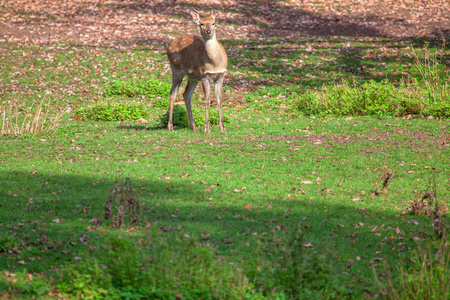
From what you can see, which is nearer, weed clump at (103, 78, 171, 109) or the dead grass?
the dead grass

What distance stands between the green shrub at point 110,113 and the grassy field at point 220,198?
0.27m

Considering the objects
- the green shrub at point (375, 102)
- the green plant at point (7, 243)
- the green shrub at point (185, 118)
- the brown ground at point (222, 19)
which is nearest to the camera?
the green plant at point (7, 243)

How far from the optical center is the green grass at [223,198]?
4539mm

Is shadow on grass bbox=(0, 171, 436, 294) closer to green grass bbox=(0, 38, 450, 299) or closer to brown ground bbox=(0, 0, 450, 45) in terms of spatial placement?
green grass bbox=(0, 38, 450, 299)

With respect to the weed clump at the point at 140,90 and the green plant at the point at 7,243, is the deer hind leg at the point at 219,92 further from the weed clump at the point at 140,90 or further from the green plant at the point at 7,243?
the green plant at the point at 7,243

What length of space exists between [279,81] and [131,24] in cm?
984

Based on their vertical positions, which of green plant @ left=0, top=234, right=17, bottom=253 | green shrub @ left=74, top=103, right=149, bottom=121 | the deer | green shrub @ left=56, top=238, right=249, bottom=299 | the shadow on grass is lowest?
green shrub @ left=74, top=103, right=149, bottom=121

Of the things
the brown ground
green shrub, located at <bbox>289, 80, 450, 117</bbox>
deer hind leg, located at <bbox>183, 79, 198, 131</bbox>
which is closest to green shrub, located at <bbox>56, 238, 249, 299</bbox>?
deer hind leg, located at <bbox>183, 79, 198, 131</bbox>

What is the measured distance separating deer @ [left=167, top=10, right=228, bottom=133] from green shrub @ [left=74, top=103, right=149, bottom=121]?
1.98 m

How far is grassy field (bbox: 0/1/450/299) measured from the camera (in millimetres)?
4512

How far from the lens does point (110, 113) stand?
A: 13.8 m

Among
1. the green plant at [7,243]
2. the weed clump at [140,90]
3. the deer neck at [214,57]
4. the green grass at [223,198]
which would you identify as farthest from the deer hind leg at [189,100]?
the green plant at [7,243]

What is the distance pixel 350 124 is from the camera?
1252cm

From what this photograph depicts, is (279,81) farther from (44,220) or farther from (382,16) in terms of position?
(44,220)
